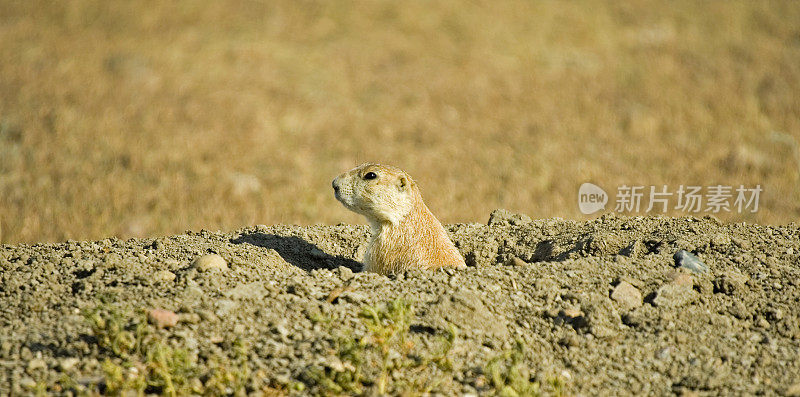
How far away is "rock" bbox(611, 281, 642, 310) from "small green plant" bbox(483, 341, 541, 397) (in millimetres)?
922

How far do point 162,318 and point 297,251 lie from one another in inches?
92.7

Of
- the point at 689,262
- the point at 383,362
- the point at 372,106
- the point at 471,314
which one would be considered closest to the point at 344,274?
the point at 471,314

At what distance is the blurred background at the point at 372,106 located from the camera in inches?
397

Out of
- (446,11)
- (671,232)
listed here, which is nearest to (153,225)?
(671,232)

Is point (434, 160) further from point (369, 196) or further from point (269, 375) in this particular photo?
point (269, 375)

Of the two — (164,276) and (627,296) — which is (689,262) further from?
(164,276)

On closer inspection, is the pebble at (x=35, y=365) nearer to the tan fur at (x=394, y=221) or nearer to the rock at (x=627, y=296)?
the tan fur at (x=394, y=221)

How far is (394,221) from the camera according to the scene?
588cm

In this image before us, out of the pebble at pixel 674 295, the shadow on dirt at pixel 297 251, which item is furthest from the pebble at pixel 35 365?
the pebble at pixel 674 295

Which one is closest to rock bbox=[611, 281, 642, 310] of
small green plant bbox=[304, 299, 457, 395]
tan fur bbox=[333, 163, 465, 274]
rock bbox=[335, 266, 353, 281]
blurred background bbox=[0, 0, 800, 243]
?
small green plant bbox=[304, 299, 457, 395]

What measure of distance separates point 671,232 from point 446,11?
14.8 m

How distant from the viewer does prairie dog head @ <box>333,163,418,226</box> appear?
5.77 metres

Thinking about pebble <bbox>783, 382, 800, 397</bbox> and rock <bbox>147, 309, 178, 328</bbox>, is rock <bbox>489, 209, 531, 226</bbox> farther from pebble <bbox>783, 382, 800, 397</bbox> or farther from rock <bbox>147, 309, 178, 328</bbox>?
rock <bbox>147, 309, 178, 328</bbox>

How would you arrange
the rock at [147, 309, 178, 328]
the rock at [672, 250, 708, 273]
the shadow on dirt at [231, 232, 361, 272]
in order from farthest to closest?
1. the shadow on dirt at [231, 232, 361, 272]
2. the rock at [672, 250, 708, 273]
3. the rock at [147, 309, 178, 328]
